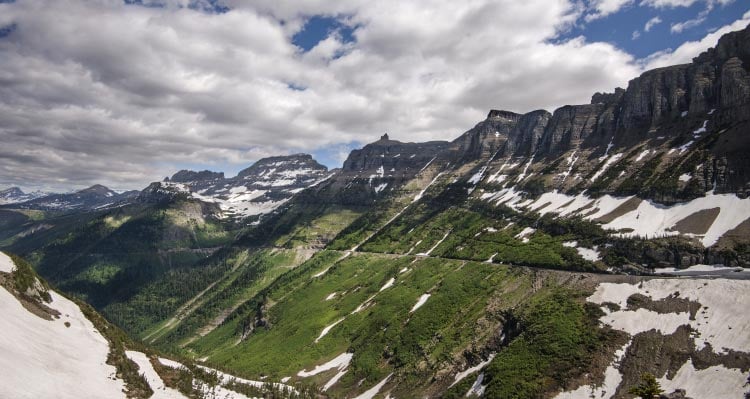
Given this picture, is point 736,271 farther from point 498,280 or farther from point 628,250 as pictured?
point 498,280

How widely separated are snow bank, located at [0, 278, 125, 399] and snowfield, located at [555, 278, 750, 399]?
63697 mm

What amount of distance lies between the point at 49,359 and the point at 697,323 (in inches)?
3616

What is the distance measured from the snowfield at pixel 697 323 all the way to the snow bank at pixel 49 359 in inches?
2508

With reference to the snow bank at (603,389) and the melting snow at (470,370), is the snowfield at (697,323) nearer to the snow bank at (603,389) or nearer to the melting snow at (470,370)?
the snow bank at (603,389)

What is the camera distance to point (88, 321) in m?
52.8

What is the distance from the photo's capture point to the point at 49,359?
3522 centimetres

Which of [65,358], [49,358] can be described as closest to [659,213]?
[65,358]

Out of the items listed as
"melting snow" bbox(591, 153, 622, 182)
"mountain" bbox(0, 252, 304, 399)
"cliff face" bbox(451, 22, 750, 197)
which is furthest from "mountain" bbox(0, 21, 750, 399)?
"mountain" bbox(0, 252, 304, 399)

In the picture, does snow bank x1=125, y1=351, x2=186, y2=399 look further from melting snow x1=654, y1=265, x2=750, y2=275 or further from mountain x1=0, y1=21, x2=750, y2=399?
melting snow x1=654, y1=265, x2=750, y2=275

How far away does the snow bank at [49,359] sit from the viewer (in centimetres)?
2923

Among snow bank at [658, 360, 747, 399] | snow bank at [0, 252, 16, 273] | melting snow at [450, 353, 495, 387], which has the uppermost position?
snow bank at [0, 252, 16, 273]

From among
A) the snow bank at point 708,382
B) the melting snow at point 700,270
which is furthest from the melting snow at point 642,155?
the snow bank at point 708,382

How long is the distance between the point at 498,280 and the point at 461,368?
43367 millimetres

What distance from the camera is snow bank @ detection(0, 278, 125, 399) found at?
95.9 ft
